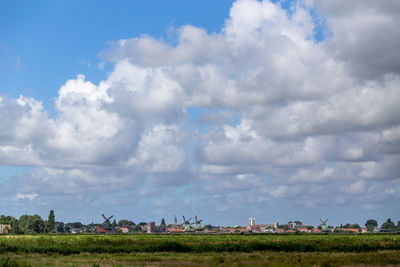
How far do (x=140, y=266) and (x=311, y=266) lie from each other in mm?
18014

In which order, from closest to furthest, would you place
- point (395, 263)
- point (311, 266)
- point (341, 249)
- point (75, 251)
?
point (311, 266), point (395, 263), point (75, 251), point (341, 249)

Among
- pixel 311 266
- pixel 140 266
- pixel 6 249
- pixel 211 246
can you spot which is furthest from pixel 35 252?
pixel 311 266

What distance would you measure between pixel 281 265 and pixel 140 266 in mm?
15016

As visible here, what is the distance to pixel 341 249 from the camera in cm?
9069

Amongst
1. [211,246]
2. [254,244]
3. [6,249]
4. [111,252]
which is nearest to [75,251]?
[111,252]

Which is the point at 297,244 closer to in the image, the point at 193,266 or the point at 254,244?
the point at 254,244

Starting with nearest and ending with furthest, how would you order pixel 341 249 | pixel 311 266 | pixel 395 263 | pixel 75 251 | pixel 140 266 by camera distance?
pixel 311 266
pixel 140 266
pixel 395 263
pixel 75 251
pixel 341 249

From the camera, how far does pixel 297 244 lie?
93188mm

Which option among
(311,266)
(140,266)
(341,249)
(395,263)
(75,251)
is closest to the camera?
(311,266)

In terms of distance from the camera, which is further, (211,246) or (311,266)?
(211,246)

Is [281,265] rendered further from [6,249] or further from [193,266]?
[6,249]

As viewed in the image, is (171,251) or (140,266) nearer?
(140,266)

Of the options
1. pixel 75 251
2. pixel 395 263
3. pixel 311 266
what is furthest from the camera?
pixel 75 251

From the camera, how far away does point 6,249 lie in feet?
287
